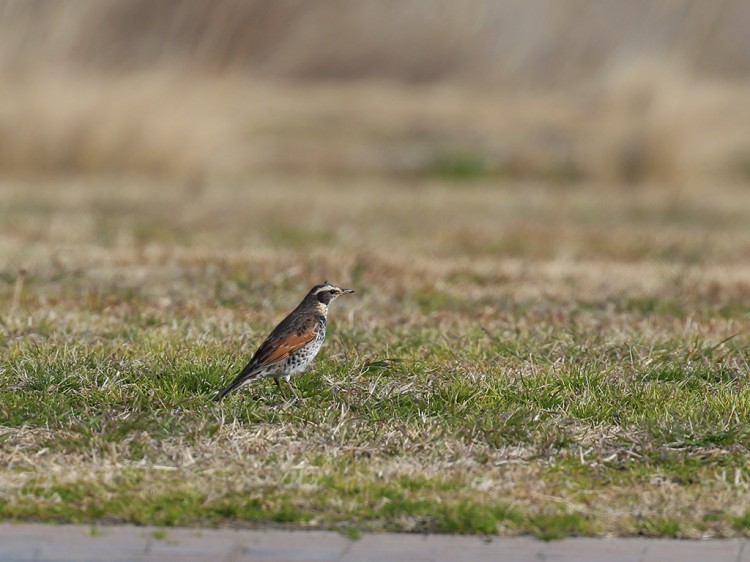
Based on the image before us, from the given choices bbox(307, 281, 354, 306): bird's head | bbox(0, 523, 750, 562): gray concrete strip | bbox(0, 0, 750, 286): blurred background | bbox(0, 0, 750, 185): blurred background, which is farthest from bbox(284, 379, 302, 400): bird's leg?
bbox(0, 0, 750, 185): blurred background

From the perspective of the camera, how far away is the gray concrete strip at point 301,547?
492 cm

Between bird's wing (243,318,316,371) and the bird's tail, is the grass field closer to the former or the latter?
the bird's tail

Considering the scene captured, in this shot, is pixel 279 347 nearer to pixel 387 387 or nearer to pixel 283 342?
pixel 283 342

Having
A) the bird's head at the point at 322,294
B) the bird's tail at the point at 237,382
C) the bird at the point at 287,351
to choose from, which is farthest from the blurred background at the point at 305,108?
the bird's tail at the point at 237,382

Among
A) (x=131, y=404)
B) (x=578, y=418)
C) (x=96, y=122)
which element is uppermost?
(x=578, y=418)

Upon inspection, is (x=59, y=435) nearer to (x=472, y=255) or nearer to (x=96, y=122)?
(x=472, y=255)

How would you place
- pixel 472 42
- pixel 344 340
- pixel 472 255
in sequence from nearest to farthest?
pixel 344 340 → pixel 472 255 → pixel 472 42

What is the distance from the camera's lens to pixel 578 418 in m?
6.62

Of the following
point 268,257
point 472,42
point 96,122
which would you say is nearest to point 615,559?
point 268,257

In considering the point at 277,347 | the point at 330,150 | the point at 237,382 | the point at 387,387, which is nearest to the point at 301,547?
the point at 237,382

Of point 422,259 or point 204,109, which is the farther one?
point 204,109

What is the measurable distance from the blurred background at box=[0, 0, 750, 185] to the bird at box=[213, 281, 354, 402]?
12.7 metres

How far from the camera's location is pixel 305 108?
29312 millimetres

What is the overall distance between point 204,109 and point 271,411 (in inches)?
540
